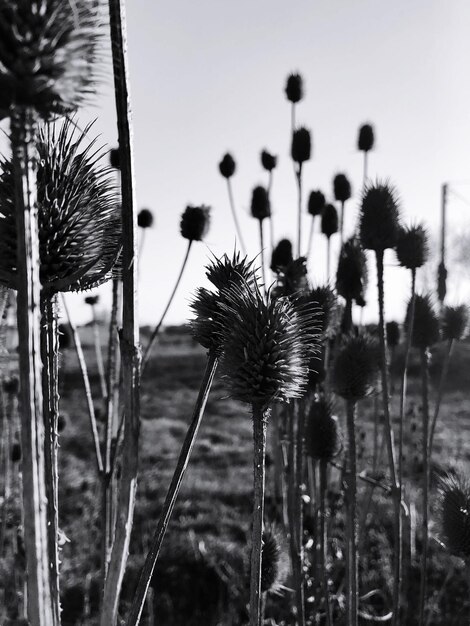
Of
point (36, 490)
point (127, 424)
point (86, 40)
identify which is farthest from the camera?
point (127, 424)

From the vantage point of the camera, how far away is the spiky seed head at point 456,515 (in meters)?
2.49

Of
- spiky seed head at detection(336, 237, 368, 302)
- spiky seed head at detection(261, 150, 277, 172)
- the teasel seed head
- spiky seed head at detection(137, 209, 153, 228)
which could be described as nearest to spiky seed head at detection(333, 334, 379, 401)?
spiky seed head at detection(336, 237, 368, 302)

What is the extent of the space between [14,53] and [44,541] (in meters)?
0.71

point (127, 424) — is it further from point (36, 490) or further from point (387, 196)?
point (387, 196)

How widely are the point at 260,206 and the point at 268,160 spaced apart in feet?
2.21

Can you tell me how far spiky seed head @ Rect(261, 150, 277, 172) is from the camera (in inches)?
182

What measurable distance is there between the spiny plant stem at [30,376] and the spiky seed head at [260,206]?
327 cm

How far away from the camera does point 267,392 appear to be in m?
1.54

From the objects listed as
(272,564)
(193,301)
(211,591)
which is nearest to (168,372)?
(211,591)

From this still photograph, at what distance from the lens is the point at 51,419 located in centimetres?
139

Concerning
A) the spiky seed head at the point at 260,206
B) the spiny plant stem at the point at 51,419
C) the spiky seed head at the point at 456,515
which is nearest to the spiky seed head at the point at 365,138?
the spiky seed head at the point at 260,206

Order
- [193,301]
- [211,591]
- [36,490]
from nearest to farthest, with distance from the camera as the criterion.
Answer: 1. [36,490]
2. [193,301]
3. [211,591]

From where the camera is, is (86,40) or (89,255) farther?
(89,255)

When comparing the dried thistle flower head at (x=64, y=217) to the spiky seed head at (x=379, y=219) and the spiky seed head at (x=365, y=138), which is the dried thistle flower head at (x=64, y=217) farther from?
the spiky seed head at (x=365, y=138)
